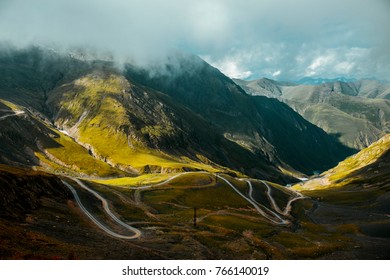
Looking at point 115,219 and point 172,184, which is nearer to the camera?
point 115,219

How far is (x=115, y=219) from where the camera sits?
106562 millimetres

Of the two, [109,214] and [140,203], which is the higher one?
[140,203]

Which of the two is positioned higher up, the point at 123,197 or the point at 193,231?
the point at 123,197

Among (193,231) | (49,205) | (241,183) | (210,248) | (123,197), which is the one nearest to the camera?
(210,248)

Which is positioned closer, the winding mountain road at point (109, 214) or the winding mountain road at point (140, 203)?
the winding mountain road at point (109, 214)

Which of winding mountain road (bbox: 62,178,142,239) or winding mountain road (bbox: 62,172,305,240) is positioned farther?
winding mountain road (bbox: 62,172,305,240)

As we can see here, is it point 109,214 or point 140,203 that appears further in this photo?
point 140,203

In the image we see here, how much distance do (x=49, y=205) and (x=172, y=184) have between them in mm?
84255

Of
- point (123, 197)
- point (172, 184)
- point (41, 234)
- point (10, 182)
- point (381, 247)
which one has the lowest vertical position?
point (41, 234)
